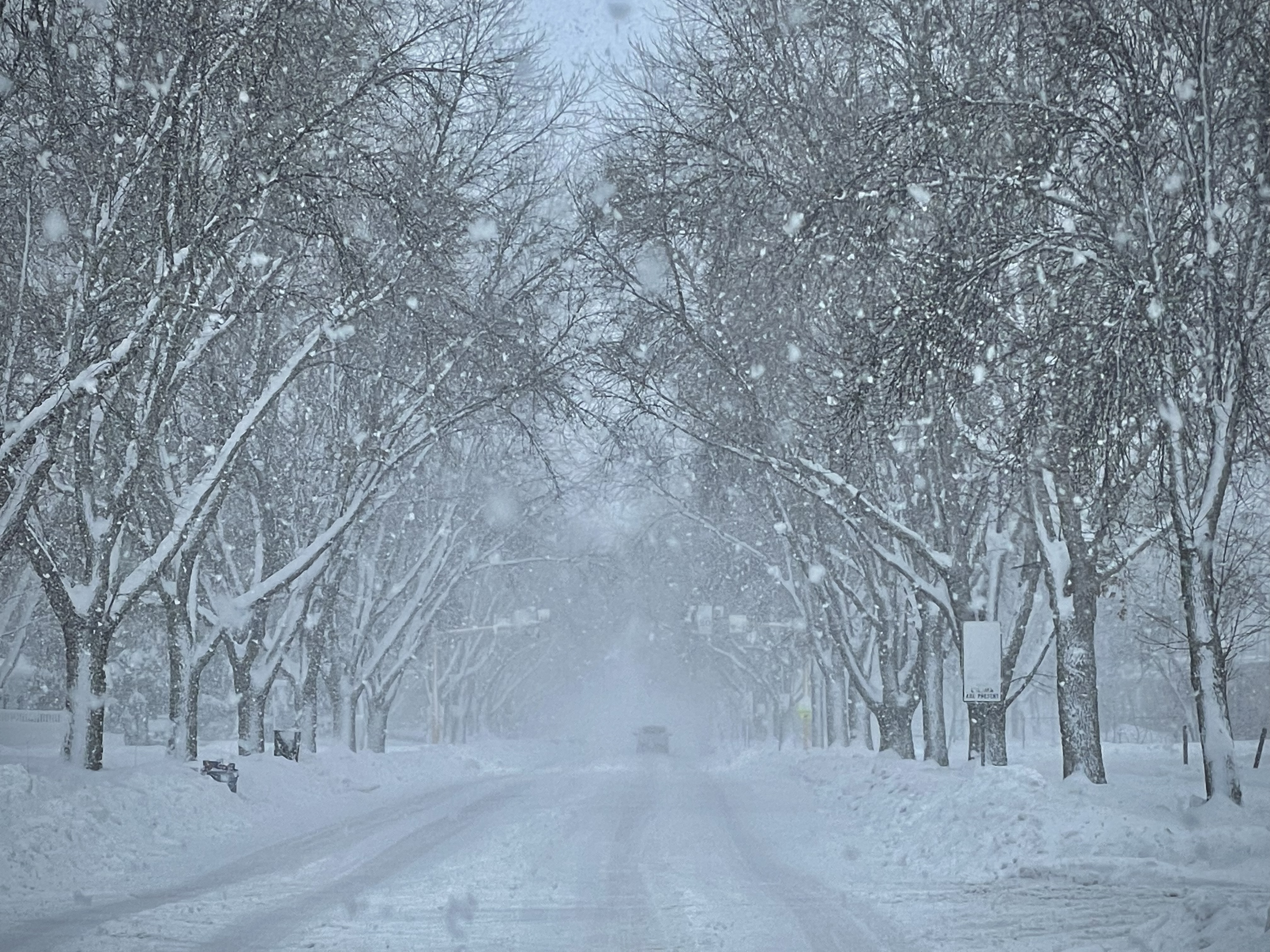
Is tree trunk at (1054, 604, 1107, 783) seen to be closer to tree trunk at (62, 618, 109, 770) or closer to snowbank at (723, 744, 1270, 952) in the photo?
snowbank at (723, 744, 1270, 952)

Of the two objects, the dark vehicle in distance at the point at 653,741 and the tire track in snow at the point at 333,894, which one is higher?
the tire track in snow at the point at 333,894

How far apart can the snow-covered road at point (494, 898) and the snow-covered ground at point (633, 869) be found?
40mm

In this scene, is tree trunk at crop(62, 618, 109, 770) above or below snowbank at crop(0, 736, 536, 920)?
above

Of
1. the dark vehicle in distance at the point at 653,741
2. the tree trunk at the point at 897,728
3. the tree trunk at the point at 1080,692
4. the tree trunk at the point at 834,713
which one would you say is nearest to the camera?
the tree trunk at the point at 1080,692

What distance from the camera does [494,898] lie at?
11.0 meters

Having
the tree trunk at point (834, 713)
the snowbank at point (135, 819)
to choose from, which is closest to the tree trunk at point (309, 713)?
the snowbank at point (135, 819)

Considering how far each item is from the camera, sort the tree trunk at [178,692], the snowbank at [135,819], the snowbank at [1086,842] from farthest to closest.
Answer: the tree trunk at [178,692] < the snowbank at [135,819] < the snowbank at [1086,842]

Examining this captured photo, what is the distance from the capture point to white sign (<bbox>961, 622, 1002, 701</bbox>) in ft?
60.4

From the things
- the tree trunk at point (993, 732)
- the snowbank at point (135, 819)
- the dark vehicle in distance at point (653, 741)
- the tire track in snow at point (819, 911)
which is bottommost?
the dark vehicle in distance at point (653, 741)

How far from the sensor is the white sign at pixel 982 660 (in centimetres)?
1842

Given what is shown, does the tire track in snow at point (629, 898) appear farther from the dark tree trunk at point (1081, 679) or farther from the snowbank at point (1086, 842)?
the dark tree trunk at point (1081, 679)

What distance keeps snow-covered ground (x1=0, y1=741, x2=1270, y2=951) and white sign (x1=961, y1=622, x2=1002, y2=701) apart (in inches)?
49.1

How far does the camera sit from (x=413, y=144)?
20141 millimetres

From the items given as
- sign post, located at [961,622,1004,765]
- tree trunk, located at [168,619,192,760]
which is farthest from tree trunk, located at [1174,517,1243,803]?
tree trunk, located at [168,619,192,760]
